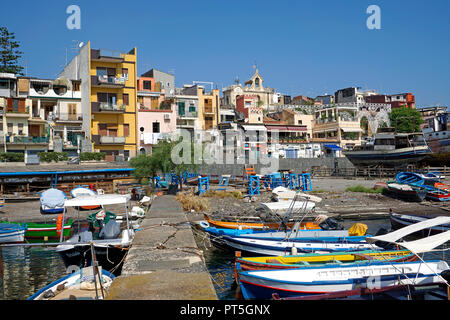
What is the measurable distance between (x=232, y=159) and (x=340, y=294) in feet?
151

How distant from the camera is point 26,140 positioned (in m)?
44.7

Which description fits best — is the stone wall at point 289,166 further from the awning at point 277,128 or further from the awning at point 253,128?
the awning at point 277,128

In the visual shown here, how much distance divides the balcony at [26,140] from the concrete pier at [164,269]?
34.1 m

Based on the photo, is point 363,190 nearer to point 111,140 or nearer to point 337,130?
point 111,140

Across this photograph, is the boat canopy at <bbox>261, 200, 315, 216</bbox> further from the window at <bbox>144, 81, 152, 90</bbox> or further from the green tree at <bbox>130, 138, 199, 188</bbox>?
the window at <bbox>144, 81, 152, 90</bbox>

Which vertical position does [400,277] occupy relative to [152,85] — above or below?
below

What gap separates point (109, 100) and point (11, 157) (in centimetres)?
1432

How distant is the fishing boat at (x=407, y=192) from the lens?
31391mm

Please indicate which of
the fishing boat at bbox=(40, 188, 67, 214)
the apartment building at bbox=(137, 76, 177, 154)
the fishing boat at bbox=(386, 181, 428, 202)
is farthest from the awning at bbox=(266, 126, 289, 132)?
the fishing boat at bbox=(40, 188, 67, 214)

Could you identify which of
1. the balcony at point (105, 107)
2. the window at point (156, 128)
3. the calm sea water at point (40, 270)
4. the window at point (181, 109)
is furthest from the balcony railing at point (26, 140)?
the calm sea water at point (40, 270)

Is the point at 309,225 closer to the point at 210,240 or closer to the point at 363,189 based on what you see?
the point at 210,240

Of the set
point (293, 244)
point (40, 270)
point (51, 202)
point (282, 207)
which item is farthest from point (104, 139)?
point (293, 244)

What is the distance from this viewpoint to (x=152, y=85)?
2454 inches

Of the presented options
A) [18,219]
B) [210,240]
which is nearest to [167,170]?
[18,219]
